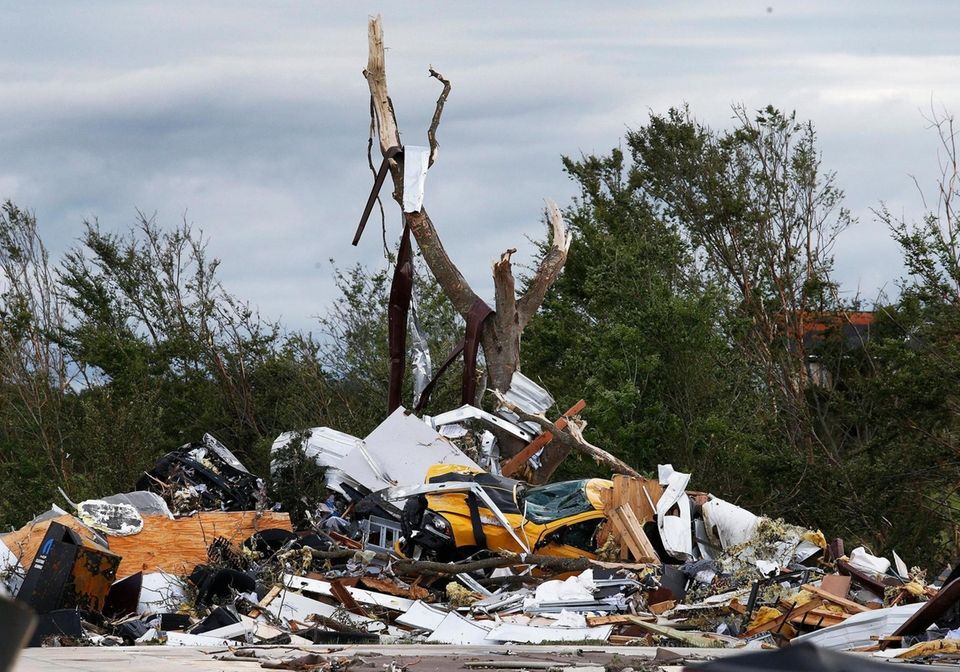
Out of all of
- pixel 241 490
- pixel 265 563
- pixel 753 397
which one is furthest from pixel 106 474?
pixel 753 397

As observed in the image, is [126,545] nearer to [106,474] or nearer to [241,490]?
[241,490]

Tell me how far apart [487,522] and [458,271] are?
269 inches

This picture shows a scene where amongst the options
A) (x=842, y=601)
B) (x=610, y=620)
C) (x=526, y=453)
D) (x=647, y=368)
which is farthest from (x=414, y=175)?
(x=842, y=601)

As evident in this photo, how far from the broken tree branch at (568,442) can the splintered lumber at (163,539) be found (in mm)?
4766

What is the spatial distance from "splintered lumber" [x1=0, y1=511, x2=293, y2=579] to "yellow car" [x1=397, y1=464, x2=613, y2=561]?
6.92ft

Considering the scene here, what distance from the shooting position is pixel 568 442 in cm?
1730

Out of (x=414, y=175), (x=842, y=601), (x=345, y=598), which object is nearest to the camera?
(x=842, y=601)

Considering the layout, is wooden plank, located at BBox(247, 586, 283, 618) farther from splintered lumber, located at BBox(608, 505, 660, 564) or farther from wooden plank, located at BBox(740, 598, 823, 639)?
wooden plank, located at BBox(740, 598, 823, 639)

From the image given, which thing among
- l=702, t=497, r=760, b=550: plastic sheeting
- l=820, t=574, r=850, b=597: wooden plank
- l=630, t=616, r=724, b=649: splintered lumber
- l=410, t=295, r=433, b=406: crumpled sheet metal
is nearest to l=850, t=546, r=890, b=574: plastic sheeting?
l=702, t=497, r=760, b=550: plastic sheeting

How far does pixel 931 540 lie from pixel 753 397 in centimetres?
576

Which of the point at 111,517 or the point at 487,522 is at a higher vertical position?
the point at 111,517

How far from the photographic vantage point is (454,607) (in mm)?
12438

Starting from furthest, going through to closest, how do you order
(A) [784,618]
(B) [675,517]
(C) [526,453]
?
1. (C) [526,453]
2. (B) [675,517]
3. (A) [784,618]

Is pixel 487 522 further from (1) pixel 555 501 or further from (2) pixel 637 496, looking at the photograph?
(2) pixel 637 496
